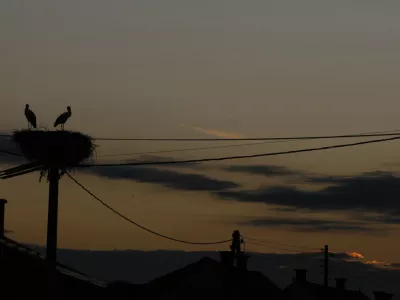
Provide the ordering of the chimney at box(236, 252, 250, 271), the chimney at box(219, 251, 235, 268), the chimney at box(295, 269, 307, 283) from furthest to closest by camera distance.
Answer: the chimney at box(295, 269, 307, 283)
the chimney at box(236, 252, 250, 271)
the chimney at box(219, 251, 235, 268)

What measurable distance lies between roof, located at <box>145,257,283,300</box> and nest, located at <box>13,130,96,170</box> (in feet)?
73.5

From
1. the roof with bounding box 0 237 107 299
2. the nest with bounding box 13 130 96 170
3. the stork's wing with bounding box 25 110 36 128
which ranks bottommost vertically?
the roof with bounding box 0 237 107 299

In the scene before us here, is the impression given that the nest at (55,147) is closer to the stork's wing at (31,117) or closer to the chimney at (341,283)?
the stork's wing at (31,117)

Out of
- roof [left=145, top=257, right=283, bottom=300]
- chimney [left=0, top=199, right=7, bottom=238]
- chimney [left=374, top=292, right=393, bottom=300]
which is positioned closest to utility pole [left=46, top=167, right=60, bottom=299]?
chimney [left=0, top=199, right=7, bottom=238]

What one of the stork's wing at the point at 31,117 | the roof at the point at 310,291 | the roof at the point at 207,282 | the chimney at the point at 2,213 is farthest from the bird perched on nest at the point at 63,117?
the roof at the point at 310,291

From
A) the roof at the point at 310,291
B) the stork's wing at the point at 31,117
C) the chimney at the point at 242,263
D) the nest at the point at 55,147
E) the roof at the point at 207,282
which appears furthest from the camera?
the roof at the point at 310,291

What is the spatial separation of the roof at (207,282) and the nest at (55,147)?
22404mm

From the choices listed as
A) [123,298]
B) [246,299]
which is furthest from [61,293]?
[246,299]

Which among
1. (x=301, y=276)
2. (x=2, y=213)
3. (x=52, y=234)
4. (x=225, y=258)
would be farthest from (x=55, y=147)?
(x=301, y=276)

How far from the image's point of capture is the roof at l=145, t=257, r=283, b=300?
2057 inches

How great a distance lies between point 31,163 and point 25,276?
6952 millimetres

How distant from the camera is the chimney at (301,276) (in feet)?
243

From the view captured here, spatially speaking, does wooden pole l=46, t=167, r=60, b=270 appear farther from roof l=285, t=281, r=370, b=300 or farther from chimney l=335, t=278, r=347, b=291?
chimney l=335, t=278, r=347, b=291

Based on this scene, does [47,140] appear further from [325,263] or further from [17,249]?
[325,263]
